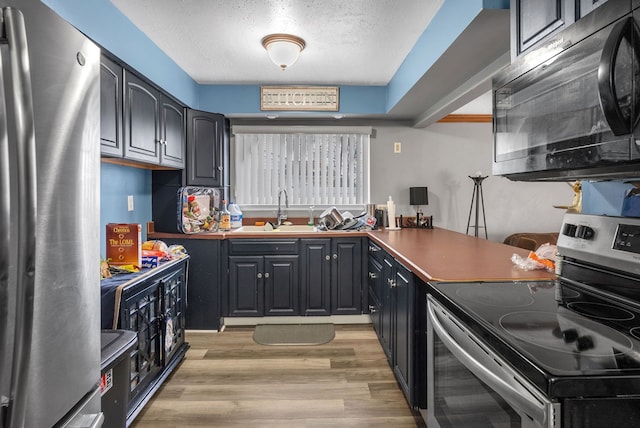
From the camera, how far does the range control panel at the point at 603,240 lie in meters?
1.06

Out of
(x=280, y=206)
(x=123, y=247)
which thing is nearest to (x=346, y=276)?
(x=280, y=206)

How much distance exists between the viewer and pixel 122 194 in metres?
2.75

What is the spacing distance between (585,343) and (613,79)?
63cm

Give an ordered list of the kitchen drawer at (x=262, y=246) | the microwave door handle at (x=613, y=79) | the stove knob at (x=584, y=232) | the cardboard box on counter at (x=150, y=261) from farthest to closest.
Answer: the kitchen drawer at (x=262, y=246)
the cardboard box on counter at (x=150, y=261)
the stove knob at (x=584, y=232)
the microwave door handle at (x=613, y=79)

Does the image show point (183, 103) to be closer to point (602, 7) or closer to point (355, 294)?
point (355, 294)

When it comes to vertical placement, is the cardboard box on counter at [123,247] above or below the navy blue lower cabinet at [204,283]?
above

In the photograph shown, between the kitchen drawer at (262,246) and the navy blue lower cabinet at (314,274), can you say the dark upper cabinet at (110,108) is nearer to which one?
the kitchen drawer at (262,246)

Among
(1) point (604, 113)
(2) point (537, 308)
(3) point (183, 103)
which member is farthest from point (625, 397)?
(3) point (183, 103)

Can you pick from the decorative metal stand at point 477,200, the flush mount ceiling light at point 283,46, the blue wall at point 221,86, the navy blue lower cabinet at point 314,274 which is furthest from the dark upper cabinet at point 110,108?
the decorative metal stand at point 477,200

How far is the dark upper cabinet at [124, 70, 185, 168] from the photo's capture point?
2.29 m

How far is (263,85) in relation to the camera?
3.71m

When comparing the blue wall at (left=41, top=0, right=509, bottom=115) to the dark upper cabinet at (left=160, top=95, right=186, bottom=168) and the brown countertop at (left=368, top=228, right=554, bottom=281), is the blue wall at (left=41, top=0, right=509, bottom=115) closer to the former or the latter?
the dark upper cabinet at (left=160, top=95, right=186, bottom=168)

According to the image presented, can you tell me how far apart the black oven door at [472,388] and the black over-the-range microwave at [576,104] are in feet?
1.92

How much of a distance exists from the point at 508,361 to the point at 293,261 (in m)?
2.72
